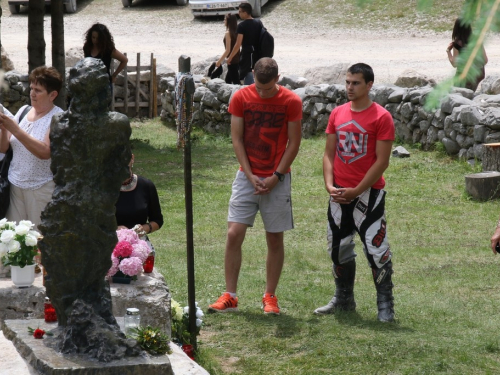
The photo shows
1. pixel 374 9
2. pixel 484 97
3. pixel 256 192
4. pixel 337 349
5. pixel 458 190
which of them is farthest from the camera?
pixel 374 9

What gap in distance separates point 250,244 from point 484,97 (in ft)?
17.9

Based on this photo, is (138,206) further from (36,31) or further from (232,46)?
(232,46)

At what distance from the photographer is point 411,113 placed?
45.0 ft

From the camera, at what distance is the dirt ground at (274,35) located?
70.8 feet

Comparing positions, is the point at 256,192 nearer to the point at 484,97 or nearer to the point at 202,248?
the point at 202,248

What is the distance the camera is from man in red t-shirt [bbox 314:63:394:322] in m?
6.57

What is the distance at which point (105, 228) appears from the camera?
15.1 ft

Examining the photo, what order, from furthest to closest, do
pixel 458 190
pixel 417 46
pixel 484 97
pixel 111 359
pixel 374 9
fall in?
pixel 374 9 → pixel 417 46 → pixel 484 97 → pixel 458 190 → pixel 111 359

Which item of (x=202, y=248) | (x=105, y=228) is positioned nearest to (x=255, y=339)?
(x=105, y=228)

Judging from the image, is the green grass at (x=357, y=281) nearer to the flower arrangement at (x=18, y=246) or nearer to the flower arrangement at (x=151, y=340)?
the flower arrangement at (x=151, y=340)

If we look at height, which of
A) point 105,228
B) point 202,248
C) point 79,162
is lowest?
point 202,248

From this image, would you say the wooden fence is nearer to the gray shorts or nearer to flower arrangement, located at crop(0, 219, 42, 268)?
the gray shorts

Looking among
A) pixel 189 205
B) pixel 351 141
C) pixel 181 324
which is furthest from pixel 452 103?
pixel 181 324

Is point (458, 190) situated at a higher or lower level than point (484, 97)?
lower
